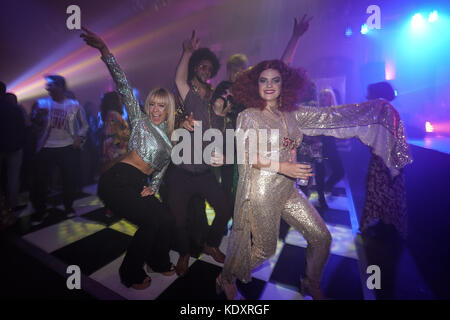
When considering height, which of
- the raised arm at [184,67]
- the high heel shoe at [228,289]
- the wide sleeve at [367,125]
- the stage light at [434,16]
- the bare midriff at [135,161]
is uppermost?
the stage light at [434,16]

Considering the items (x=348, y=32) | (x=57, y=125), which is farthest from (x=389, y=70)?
(x=57, y=125)

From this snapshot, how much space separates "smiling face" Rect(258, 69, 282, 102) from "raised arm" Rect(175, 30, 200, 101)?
30.4 inches

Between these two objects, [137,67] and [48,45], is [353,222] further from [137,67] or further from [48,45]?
[137,67]

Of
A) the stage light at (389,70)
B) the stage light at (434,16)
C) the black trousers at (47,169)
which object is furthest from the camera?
the stage light at (389,70)

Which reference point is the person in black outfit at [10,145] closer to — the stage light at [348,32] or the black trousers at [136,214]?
the black trousers at [136,214]

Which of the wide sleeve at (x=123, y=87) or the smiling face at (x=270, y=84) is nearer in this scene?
the smiling face at (x=270, y=84)

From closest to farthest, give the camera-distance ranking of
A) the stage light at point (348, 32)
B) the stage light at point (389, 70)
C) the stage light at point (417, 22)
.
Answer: the stage light at point (417, 22) < the stage light at point (348, 32) < the stage light at point (389, 70)

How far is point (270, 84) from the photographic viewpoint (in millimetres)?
1360

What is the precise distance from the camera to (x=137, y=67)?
23.0 ft

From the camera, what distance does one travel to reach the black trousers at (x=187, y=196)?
5.53ft

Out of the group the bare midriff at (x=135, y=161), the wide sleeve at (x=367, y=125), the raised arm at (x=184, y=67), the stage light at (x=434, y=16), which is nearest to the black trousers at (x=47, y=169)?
the bare midriff at (x=135, y=161)

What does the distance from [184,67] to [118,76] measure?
1.87ft

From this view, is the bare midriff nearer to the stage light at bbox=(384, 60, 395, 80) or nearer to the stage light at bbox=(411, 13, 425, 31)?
the stage light at bbox=(411, 13, 425, 31)

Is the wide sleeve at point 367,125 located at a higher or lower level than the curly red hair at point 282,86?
lower
